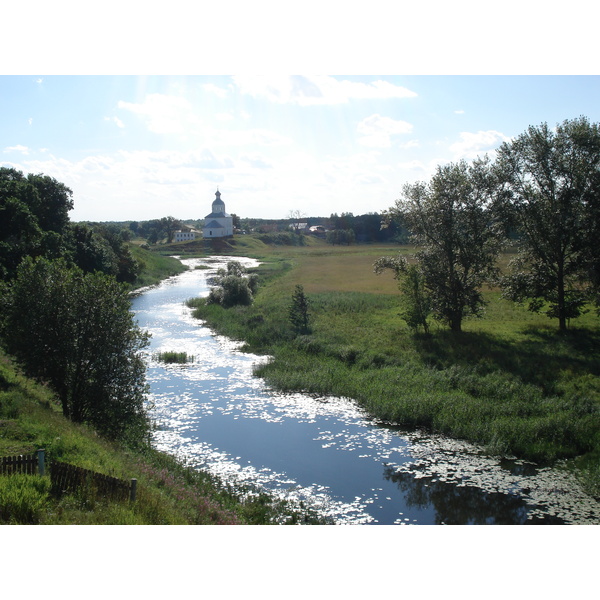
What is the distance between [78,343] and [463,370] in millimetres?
19690

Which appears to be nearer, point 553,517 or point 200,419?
point 553,517

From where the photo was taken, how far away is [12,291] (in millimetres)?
20422

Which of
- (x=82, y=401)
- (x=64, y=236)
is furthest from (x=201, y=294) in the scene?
(x=82, y=401)

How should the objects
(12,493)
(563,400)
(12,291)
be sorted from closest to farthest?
(12,493) < (12,291) < (563,400)

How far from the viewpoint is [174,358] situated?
34.3 meters

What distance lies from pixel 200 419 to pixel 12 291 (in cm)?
998

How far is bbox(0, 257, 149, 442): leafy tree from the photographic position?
19.8 m

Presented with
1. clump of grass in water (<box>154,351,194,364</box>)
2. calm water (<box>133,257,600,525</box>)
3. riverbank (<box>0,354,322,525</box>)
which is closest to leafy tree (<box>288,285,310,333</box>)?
clump of grass in water (<box>154,351,194,364</box>)

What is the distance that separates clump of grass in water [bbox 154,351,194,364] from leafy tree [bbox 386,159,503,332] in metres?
17.8

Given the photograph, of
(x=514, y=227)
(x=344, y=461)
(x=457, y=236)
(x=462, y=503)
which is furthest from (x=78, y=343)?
(x=514, y=227)

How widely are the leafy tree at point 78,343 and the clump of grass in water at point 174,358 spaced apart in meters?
13.0

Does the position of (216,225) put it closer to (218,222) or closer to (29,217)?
(218,222)

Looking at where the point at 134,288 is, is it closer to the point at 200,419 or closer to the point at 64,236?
the point at 64,236

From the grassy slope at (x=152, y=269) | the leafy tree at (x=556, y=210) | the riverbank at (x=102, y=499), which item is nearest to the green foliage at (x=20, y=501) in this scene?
the riverbank at (x=102, y=499)
